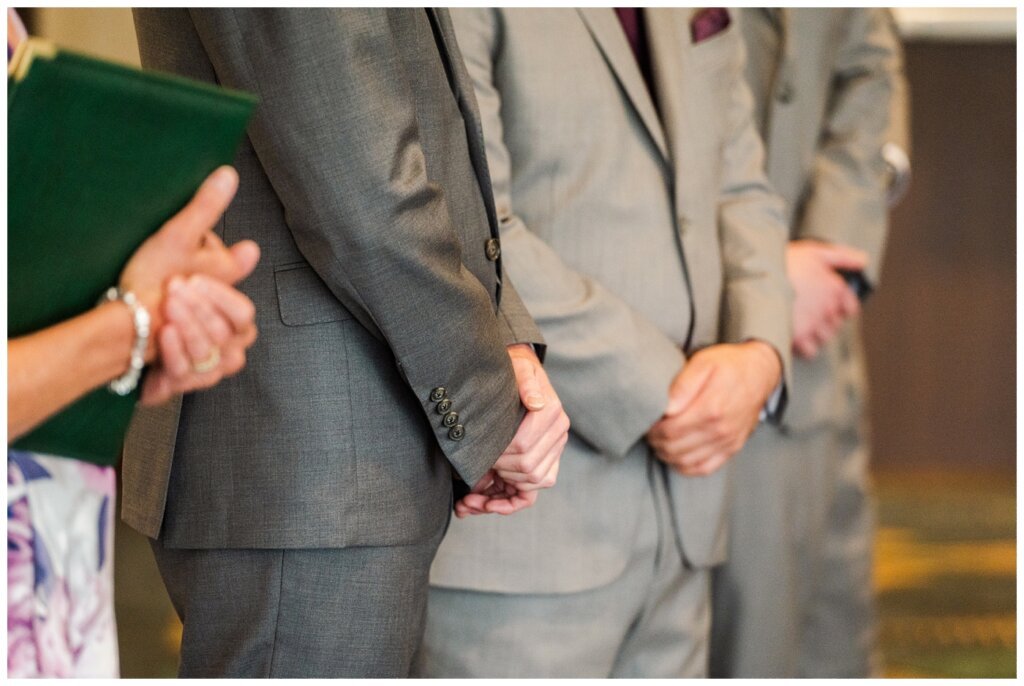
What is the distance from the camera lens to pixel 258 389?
0.98 m

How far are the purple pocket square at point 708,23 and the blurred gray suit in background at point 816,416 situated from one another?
0.36 meters

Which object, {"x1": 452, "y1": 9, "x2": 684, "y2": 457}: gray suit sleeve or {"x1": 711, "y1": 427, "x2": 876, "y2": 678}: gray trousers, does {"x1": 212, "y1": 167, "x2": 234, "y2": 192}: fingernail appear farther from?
{"x1": 711, "y1": 427, "x2": 876, "y2": 678}: gray trousers

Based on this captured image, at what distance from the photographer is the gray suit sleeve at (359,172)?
2.89 feet

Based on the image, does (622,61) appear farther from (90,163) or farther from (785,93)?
(90,163)

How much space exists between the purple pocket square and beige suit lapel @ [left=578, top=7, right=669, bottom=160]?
5.5 inches

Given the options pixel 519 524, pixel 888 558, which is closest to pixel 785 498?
Answer: pixel 519 524

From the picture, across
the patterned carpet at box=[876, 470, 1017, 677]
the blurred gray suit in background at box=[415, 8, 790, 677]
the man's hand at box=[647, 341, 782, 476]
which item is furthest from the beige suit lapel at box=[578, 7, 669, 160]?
the patterned carpet at box=[876, 470, 1017, 677]

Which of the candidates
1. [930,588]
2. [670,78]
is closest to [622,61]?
[670,78]

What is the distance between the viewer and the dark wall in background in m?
4.86

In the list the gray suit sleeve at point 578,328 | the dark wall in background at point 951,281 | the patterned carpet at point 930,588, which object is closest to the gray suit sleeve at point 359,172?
the gray suit sleeve at point 578,328

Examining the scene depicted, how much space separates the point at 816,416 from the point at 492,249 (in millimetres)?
1031

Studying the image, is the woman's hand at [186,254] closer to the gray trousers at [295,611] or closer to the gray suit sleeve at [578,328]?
the gray trousers at [295,611]

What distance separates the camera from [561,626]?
55.1 inches

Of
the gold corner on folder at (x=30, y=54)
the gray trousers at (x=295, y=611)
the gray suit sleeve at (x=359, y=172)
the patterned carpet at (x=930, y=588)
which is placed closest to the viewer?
the gold corner on folder at (x=30, y=54)
